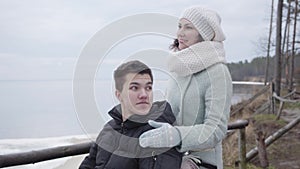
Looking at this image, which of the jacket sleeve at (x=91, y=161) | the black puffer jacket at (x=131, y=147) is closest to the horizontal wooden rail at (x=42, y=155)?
the jacket sleeve at (x=91, y=161)

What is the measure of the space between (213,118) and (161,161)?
246 millimetres

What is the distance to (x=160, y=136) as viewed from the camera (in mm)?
1192

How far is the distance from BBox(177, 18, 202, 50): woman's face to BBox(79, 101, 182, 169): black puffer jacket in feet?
0.85

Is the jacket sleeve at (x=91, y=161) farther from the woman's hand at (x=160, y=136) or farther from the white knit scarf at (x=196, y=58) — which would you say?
the white knit scarf at (x=196, y=58)

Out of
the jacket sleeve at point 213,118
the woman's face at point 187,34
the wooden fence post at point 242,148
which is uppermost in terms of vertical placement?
the woman's face at point 187,34

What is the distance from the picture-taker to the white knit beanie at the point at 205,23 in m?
1.40

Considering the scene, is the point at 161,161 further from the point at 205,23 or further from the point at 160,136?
the point at 205,23

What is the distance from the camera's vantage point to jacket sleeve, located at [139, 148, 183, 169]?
46.9 inches

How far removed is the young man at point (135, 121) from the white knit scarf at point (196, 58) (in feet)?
0.48

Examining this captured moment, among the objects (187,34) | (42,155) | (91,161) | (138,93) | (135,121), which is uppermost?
(187,34)

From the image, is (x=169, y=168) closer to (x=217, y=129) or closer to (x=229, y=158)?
(x=217, y=129)

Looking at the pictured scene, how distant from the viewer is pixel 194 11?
1.42 meters

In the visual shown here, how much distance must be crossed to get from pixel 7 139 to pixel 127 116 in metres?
1.39

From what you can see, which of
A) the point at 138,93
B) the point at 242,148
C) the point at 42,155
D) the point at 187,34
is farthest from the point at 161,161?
the point at 242,148
